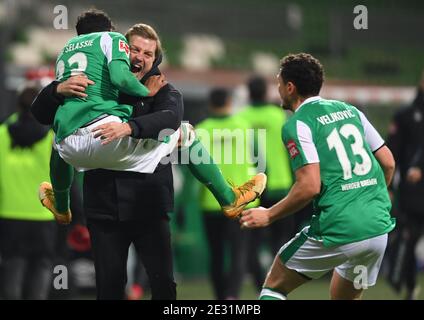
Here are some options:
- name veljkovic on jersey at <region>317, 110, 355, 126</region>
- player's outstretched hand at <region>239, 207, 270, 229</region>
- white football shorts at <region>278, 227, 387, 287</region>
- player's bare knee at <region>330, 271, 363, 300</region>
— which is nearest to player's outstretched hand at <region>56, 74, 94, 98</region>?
player's outstretched hand at <region>239, 207, 270, 229</region>

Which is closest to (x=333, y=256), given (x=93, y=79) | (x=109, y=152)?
(x=109, y=152)

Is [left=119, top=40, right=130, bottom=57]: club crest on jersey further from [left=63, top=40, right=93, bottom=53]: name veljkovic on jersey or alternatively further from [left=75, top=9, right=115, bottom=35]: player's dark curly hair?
[left=75, top=9, right=115, bottom=35]: player's dark curly hair

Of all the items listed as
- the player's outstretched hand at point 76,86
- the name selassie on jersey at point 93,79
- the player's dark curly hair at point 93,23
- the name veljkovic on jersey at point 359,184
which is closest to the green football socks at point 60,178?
the name selassie on jersey at point 93,79

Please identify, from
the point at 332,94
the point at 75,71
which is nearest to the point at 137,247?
Answer: the point at 75,71

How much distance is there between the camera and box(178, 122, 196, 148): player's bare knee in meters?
5.71

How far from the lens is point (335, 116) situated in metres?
5.63

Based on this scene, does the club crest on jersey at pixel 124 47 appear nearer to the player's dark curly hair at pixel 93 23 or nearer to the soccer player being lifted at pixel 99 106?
the soccer player being lifted at pixel 99 106

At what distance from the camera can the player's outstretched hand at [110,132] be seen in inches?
202

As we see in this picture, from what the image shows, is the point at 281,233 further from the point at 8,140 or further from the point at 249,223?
the point at 249,223

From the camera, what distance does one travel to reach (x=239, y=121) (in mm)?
9312

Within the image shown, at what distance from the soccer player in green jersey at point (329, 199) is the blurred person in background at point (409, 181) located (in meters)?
3.64

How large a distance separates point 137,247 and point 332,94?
1325cm
